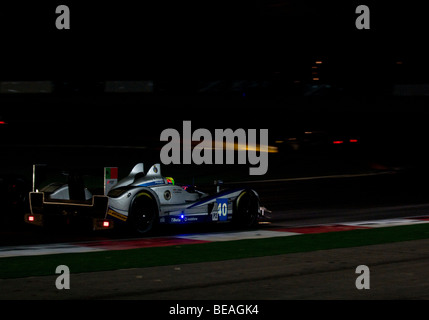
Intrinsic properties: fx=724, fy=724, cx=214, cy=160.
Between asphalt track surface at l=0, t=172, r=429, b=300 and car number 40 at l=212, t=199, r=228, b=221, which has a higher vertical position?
car number 40 at l=212, t=199, r=228, b=221

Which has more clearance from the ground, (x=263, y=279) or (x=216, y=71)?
(x=216, y=71)

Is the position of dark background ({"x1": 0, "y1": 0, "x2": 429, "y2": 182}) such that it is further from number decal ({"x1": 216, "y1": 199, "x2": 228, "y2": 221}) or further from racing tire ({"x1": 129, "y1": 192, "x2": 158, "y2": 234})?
racing tire ({"x1": 129, "y1": 192, "x2": 158, "y2": 234})

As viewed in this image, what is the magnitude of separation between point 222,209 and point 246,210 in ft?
2.02

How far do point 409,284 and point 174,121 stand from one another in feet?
117

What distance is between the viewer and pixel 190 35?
48.4m

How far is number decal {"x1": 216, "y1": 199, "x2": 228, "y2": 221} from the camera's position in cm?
1389

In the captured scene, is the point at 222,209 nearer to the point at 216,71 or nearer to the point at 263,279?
the point at 263,279

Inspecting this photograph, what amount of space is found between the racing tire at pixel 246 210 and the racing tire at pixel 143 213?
1.83 metres

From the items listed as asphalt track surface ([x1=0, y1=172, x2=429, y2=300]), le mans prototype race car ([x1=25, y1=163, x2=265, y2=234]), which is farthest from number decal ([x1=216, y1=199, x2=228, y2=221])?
asphalt track surface ([x1=0, y1=172, x2=429, y2=300])

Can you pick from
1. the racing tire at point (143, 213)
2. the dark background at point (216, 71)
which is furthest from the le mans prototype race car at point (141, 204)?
the dark background at point (216, 71)

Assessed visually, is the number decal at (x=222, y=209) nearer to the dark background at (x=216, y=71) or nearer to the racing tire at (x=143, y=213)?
the racing tire at (x=143, y=213)

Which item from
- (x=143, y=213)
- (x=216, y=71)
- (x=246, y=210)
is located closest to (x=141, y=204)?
A: (x=143, y=213)

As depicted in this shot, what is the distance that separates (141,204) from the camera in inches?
505

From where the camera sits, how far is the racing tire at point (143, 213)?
12.7 m
